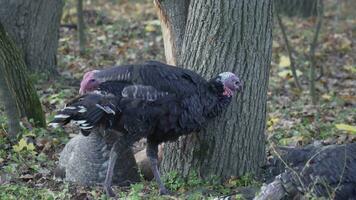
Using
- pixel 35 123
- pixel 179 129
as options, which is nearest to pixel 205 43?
pixel 179 129

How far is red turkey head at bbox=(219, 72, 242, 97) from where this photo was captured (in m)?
6.78

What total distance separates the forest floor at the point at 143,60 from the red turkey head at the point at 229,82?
0.97 meters

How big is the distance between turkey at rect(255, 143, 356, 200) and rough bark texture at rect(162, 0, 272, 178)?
0.87 m

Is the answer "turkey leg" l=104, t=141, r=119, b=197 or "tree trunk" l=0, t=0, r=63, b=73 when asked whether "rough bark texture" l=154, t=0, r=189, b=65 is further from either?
"tree trunk" l=0, t=0, r=63, b=73

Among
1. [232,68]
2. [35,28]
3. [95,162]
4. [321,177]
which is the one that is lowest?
[95,162]

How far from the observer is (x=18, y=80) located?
9023mm

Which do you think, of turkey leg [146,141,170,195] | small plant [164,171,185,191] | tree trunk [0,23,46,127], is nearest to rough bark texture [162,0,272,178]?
small plant [164,171,185,191]

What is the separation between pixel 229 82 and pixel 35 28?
564 cm

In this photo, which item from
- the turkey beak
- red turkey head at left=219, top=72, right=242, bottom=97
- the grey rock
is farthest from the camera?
the grey rock

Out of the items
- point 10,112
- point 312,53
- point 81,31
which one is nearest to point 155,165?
point 10,112

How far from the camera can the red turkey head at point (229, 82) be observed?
6.78 meters

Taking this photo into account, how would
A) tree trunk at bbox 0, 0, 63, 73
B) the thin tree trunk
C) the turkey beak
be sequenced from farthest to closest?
1. the thin tree trunk
2. tree trunk at bbox 0, 0, 63, 73
3. the turkey beak

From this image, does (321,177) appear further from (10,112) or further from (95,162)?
(10,112)

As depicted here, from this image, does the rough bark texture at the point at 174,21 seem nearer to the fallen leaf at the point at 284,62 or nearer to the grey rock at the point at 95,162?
the grey rock at the point at 95,162
